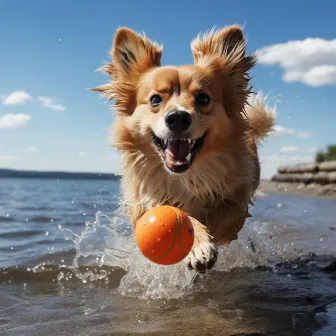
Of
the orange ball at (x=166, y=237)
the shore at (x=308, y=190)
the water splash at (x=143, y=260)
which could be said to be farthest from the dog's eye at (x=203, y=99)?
the shore at (x=308, y=190)

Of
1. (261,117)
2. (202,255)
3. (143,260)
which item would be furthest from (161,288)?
(261,117)

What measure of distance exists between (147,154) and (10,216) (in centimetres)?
597

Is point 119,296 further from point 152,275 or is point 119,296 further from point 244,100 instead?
point 244,100

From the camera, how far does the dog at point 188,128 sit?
137 inches

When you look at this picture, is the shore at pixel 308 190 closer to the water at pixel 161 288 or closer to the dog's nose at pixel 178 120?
the water at pixel 161 288

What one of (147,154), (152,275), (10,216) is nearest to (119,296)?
(152,275)

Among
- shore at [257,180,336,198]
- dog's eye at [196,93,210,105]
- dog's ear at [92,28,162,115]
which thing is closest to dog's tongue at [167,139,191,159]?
dog's eye at [196,93,210,105]

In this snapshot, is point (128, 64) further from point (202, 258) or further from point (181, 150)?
point (202, 258)

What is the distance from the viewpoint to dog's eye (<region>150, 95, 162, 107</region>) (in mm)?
3586

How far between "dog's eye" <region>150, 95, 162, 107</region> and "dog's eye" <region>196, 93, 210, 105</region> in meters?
0.29

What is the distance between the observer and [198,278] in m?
4.11

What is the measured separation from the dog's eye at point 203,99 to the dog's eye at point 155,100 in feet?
0.94

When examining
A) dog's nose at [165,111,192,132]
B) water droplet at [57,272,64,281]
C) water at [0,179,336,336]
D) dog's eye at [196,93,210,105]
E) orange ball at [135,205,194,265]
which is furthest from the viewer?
water droplet at [57,272,64,281]

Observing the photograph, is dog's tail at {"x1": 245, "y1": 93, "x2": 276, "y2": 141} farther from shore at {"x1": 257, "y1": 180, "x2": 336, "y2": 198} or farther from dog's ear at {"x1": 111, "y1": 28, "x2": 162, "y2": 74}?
shore at {"x1": 257, "y1": 180, "x2": 336, "y2": 198}
